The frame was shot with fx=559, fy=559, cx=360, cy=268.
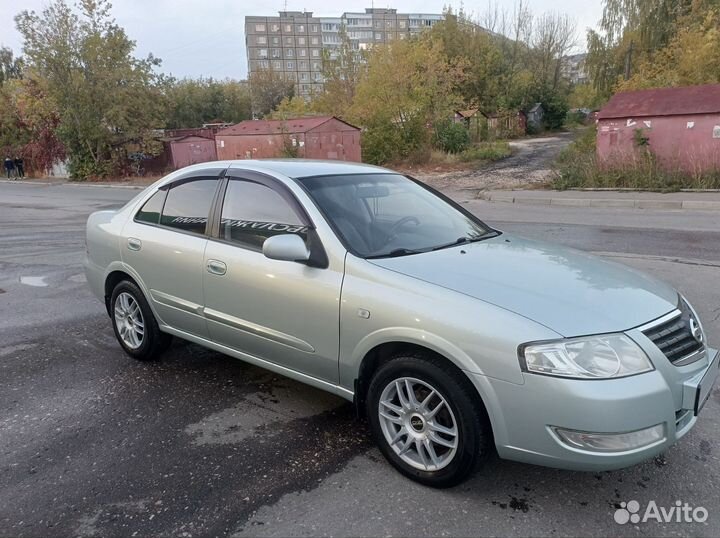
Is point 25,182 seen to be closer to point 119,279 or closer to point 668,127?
point 668,127

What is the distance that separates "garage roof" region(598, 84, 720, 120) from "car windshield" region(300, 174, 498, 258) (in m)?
14.7

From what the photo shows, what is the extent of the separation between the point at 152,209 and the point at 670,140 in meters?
16.0

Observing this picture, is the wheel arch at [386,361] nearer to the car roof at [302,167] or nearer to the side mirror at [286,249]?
the side mirror at [286,249]

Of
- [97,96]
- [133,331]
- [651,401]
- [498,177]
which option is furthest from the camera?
[97,96]

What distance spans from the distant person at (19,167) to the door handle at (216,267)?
41.0 m

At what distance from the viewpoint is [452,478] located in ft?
8.91

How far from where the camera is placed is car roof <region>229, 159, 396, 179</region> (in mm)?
3725

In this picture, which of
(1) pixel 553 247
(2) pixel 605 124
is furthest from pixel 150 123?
(1) pixel 553 247

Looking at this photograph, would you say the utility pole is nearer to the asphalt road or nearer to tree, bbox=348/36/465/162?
tree, bbox=348/36/465/162

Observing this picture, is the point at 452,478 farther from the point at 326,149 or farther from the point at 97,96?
the point at 97,96

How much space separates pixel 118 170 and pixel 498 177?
849 inches

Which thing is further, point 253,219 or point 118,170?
point 118,170

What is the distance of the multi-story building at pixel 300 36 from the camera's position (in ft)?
410

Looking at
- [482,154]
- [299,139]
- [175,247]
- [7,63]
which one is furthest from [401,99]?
[7,63]
